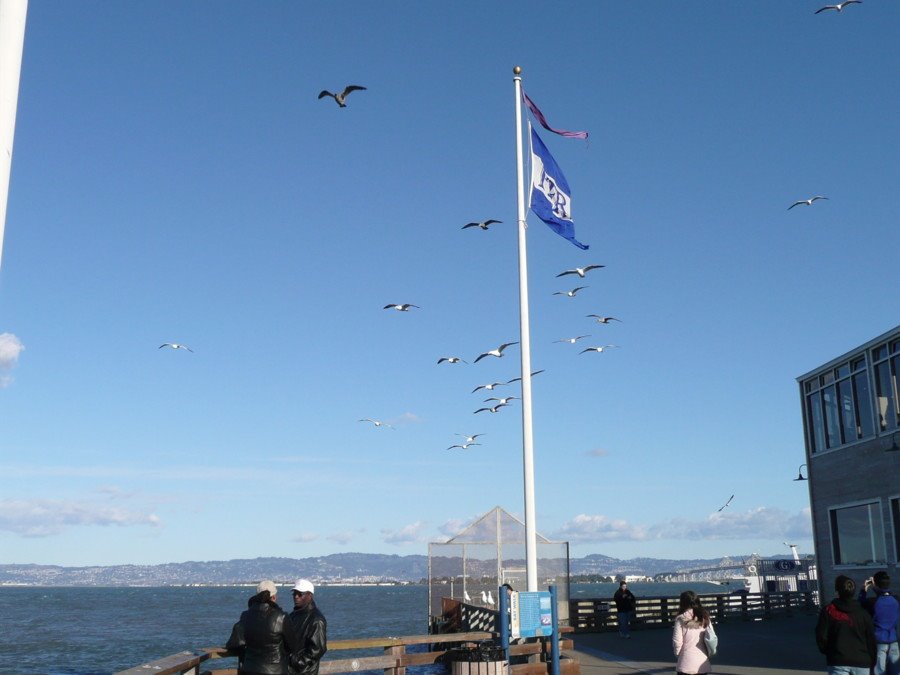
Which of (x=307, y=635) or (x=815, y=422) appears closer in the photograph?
(x=307, y=635)

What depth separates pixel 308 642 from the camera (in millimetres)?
9242

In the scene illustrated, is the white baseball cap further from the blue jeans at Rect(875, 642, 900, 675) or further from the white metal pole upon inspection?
the blue jeans at Rect(875, 642, 900, 675)

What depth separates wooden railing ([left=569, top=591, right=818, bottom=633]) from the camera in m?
29.1

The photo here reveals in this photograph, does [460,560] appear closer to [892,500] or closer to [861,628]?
[892,500]

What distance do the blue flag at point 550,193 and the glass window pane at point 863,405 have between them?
1001 cm

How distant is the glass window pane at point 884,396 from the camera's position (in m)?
23.2

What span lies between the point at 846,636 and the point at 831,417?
59.3 ft

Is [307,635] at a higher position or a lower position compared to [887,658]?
higher

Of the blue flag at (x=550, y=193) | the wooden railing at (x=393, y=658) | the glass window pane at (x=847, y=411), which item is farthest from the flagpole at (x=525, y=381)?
the glass window pane at (x=847, y=411)

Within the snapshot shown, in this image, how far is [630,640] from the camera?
83.4ft

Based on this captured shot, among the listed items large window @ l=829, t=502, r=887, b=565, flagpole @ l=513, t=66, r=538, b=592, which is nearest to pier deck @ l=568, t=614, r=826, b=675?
large window @ l=829, t=502, r=887, b=565

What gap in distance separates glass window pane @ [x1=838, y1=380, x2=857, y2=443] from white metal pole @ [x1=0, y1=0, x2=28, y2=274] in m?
23.4

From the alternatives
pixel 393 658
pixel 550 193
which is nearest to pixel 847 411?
pixel 550 193

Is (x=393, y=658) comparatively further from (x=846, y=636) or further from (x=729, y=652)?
(x=729, y=652)
